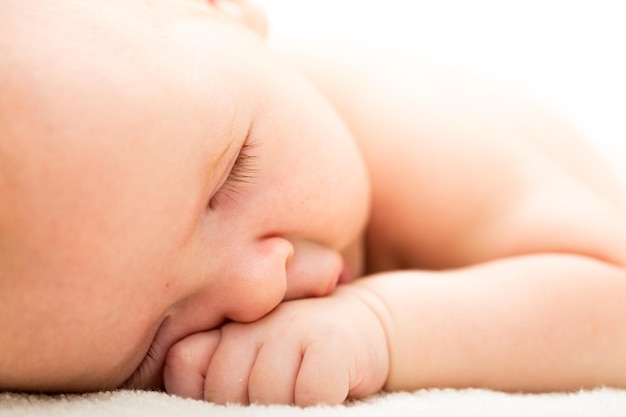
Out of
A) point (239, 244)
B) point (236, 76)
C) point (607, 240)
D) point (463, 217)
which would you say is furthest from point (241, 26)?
point (607, 240)

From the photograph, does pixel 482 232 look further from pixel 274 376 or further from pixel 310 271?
pixel 274 376

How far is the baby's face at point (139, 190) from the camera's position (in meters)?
0.57

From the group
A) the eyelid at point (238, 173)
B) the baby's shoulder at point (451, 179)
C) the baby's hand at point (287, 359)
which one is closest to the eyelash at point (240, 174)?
the eyelid at point (238, 173)

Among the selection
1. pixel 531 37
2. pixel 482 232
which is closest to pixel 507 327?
pixel 482 232

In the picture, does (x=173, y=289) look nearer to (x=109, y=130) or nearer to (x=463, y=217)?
(x=109, y=130)

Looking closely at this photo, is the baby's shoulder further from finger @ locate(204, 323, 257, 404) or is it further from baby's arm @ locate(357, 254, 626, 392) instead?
finger @ locate(204, 323, 257, 404)

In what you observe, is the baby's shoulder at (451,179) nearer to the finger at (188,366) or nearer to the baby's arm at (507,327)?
the baby's arm at (507,327)

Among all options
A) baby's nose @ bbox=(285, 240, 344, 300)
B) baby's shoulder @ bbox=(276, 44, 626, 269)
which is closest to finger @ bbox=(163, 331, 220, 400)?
baby's nose @ bbox=(285, 240, 344, 300)

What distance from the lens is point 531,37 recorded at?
5.06ft

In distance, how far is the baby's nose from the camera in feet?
2.52

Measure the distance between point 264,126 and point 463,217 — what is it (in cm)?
36

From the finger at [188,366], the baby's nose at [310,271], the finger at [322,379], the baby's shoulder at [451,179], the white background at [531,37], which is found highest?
the white background at [531,37]

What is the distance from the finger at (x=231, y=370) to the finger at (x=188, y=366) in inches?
0.4

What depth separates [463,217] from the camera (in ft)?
3.23
